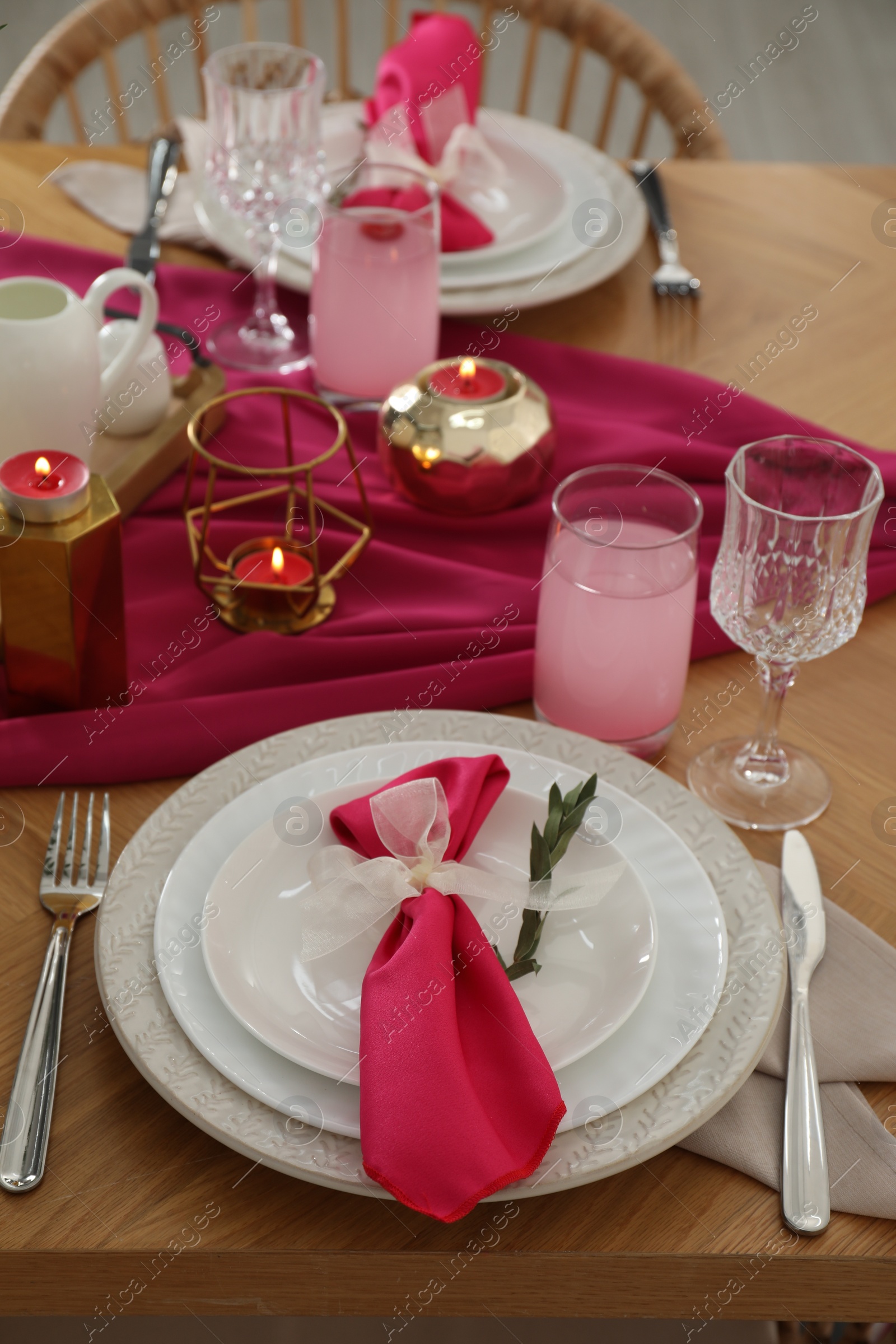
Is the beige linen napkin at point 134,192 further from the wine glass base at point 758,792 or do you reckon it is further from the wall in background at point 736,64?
the wall in background at point 736,64

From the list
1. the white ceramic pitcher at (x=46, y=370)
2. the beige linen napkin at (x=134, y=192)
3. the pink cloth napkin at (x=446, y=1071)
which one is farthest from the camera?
the beige linen napkin at (x=134, y=192)

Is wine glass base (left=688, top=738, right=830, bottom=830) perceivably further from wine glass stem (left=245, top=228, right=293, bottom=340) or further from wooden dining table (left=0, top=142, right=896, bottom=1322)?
wine glass stem (left=245, top=228, right=293, bottom=340)

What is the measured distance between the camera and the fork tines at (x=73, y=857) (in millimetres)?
601

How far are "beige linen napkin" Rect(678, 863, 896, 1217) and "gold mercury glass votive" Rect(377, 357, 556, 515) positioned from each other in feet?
1.21

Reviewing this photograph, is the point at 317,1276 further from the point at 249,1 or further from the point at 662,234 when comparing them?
the point at 249,1

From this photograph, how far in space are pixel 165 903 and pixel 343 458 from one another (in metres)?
0.43

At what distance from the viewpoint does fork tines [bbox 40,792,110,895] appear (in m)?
0.60

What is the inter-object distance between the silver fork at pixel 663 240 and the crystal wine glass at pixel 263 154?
310 millimetres

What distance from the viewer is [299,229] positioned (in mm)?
1081

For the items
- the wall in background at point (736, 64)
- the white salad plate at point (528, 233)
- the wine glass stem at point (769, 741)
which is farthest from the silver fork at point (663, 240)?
the wall in background at point (736, 64)

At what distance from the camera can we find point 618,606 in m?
0.66

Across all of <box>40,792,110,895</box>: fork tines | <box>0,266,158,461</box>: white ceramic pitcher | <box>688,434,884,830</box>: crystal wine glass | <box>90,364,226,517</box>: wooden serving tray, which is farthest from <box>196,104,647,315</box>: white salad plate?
<box>40,792,110,895</box>: fork tines

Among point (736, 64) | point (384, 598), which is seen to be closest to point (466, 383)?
point (384, 598)

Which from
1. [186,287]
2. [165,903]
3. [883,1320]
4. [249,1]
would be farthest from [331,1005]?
[249,1]
